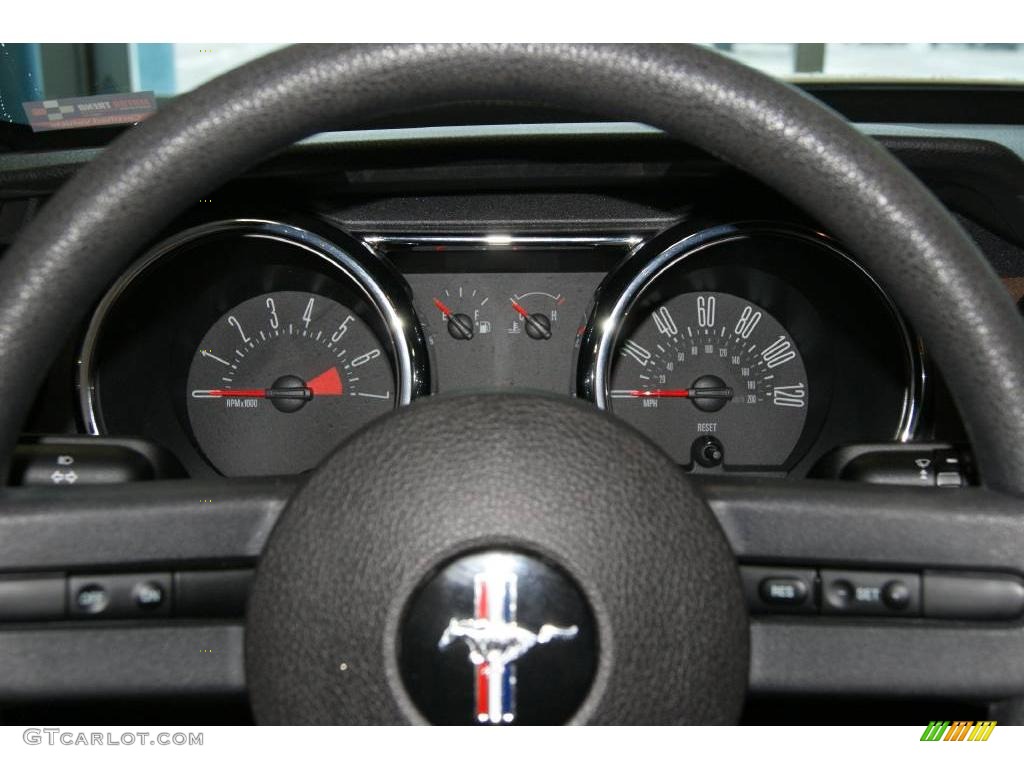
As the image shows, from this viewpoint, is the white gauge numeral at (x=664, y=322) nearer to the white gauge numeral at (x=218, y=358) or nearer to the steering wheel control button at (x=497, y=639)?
the white gauge numeral at (x=218, y=358)

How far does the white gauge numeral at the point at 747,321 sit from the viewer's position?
2842 millimetres

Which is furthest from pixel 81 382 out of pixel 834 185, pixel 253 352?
pixel 834 185

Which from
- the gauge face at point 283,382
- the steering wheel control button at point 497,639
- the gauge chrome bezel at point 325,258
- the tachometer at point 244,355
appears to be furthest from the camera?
the gauge face at point 283,382

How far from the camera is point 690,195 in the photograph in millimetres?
2418

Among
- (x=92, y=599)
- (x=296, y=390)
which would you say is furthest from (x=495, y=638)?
(x=296, y=390)

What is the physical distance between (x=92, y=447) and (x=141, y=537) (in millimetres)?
492

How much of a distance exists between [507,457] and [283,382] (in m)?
1.90

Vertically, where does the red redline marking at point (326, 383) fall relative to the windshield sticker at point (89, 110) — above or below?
below

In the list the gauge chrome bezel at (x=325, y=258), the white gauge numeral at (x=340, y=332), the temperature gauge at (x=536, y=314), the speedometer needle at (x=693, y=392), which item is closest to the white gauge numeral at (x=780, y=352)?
the speedometer needle at (x=693, y=392)

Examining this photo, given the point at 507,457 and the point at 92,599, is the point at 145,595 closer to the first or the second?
the point at 92,599

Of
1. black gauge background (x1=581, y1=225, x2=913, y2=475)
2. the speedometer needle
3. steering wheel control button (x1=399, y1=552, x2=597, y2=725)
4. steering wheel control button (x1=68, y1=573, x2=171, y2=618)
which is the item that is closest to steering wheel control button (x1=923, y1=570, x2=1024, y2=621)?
steering wheel control button (x1=399, y1=552, x2=597, y2=725)

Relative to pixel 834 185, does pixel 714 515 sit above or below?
below

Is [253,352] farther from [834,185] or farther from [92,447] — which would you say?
[834,185]

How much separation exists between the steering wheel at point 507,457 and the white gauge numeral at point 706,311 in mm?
1894
